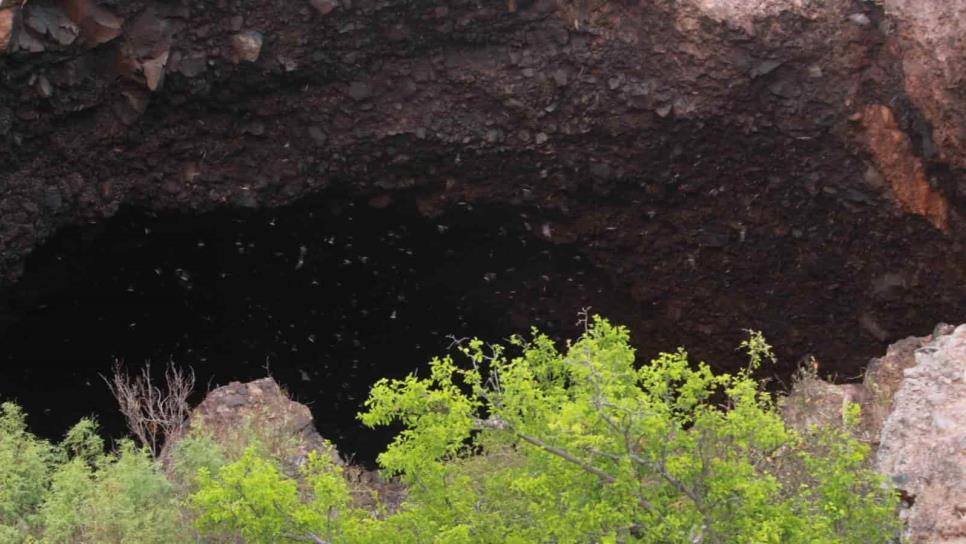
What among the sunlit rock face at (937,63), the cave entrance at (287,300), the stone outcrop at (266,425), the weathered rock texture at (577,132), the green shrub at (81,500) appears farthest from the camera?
the cave entrance at (287,300)

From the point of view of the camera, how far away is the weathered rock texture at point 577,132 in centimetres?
1158

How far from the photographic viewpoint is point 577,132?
41.1ft

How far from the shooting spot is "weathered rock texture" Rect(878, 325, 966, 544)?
22.2 ft

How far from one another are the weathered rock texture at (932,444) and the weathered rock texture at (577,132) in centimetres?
437

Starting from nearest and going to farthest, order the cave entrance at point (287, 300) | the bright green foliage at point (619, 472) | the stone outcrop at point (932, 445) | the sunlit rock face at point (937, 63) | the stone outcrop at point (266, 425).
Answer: the bright green foliage at point (619, 472)
the stone outcrop at point (932, 445)
the sunlit rock face at point (937, 63)
the stone outcrop at point (266, 425)
the cave entrance at point (287, 300)

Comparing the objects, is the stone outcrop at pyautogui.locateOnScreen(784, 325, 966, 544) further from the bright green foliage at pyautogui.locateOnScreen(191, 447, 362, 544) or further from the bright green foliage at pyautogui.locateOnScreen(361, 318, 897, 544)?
the bright green foliage at pyautogui.locateOnScreen(191, 447, 362, 544)

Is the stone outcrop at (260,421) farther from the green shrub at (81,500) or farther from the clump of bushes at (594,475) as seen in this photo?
the clump of bushes at (594,475)

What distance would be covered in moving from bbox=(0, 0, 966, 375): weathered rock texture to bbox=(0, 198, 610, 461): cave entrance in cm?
34

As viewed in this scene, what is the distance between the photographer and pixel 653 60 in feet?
39.4

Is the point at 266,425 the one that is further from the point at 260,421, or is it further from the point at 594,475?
the point at 594,475

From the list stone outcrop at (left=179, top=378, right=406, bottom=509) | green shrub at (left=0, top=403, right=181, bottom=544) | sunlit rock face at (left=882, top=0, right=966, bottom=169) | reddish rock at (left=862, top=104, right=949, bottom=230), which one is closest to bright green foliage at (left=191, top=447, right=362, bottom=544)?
green shrub at (left=0, top=403, right=181, bottom=544)

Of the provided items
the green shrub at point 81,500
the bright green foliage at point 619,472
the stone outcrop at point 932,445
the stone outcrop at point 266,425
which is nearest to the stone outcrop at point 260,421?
the stone outcrop at point 266,425

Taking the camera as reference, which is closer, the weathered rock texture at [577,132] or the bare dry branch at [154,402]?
the weathered rock texture at [577,132]

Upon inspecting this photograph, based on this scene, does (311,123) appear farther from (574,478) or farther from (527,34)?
(574,478)
